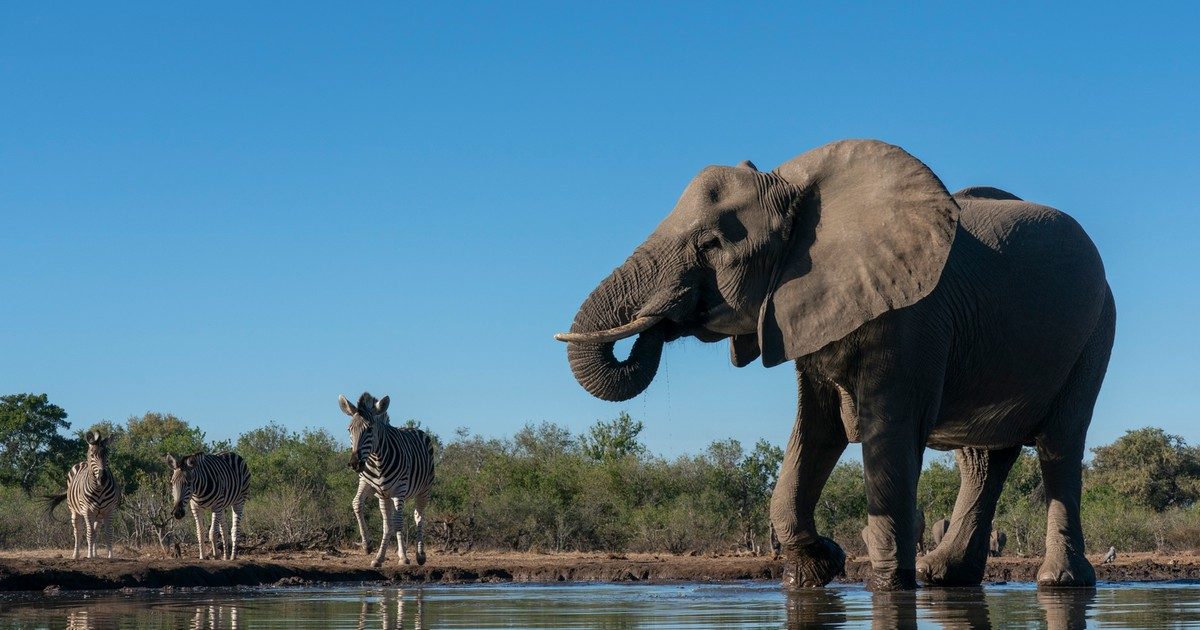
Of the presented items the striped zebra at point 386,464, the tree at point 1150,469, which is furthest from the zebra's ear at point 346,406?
the tree at point 1150,469

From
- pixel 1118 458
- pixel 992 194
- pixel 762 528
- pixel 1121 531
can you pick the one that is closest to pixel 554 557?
pixel 762 528

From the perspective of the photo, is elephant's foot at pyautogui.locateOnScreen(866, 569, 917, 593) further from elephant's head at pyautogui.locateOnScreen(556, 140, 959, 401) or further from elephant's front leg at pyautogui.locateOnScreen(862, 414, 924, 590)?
elephant's head at pyautogui.locateOnScreen(556, 140, 959, 401)

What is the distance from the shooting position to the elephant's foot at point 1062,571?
1003 cm

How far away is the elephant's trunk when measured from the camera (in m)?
8.61

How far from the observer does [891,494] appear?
28.8 feet

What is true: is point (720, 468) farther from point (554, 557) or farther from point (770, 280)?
point (770, 280)

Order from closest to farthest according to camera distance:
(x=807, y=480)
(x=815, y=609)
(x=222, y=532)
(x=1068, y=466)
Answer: (x=815, y=609)
(x=807, y=480)
(x=1068, y=466)
(x=222, y=532)

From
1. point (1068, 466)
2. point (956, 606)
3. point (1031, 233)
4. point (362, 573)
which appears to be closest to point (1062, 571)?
point (1068, 466)

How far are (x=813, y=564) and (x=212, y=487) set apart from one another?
444 inches

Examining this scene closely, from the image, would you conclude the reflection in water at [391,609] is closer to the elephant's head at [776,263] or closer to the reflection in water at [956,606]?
the elephant's head at [776,263]

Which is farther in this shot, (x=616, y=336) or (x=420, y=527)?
(x=420, y=527)

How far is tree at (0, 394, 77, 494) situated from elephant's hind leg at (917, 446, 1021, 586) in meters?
24.1

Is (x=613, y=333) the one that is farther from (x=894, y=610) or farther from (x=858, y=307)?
(x=894, y=610)

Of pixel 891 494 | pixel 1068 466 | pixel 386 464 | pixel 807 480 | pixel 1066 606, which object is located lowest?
pixel 1066 606
